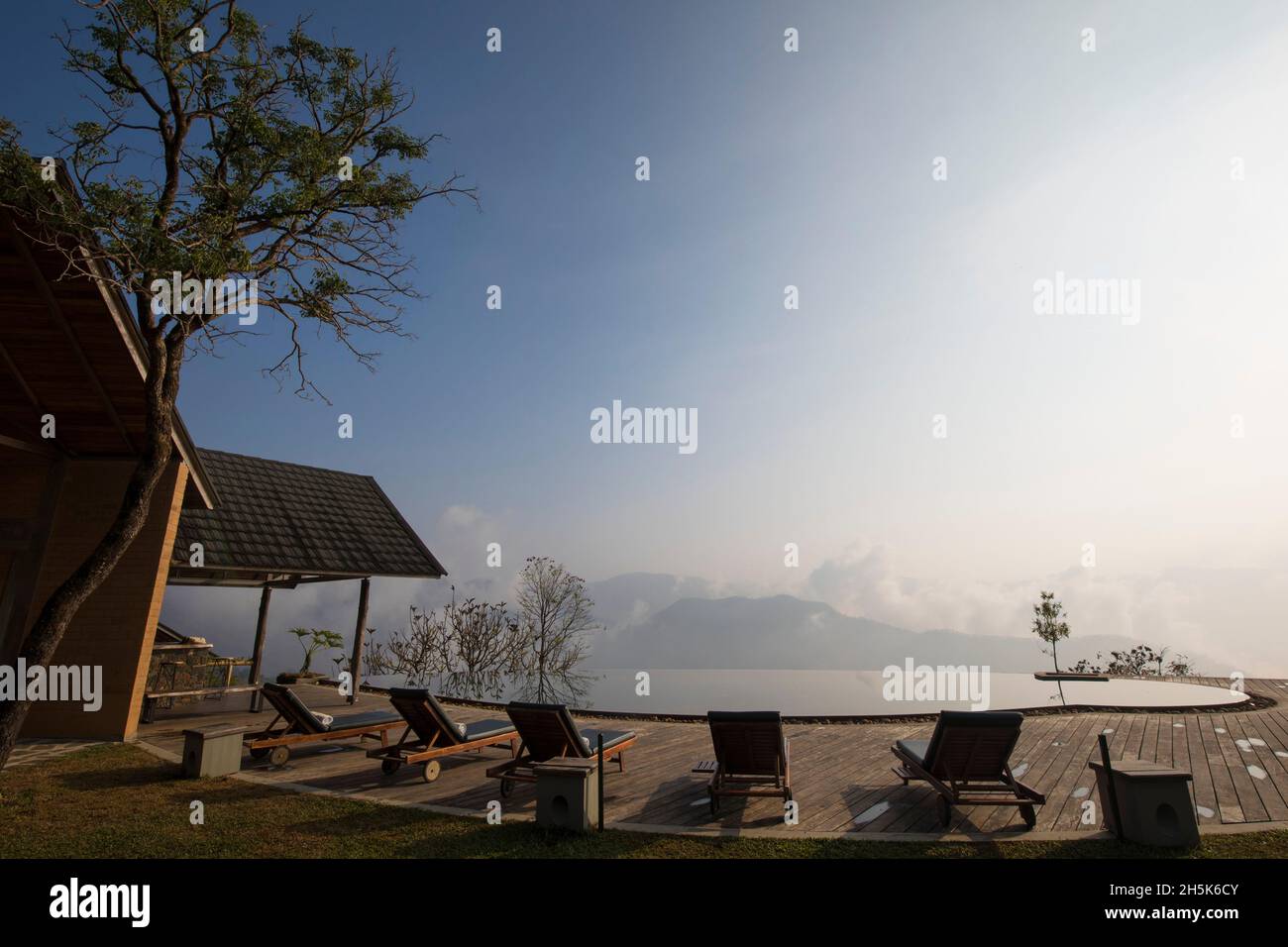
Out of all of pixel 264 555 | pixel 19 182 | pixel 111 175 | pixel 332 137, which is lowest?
pixel 264 555

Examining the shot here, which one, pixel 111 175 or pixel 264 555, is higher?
pixel 111 175

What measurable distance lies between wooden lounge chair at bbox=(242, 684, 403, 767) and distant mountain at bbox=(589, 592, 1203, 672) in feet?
20.6

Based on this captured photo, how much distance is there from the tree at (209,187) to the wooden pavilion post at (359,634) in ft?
17.8

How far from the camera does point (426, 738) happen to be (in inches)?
305

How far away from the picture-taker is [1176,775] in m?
4.77

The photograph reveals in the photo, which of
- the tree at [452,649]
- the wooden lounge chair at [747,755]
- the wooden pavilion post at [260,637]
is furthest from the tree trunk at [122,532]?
the tree at [452,649]

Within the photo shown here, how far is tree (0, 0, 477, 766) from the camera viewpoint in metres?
7.21

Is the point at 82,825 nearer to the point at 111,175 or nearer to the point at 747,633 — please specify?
the point at 111,175

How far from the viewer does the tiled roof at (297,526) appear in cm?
1230

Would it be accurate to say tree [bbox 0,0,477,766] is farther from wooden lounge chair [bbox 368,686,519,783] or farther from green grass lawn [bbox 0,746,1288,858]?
wooden lounge chair [bbox 368,686,519,783]

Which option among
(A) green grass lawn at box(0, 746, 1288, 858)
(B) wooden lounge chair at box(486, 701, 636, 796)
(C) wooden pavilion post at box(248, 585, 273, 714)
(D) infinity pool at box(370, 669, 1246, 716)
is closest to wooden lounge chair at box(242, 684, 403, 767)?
(A) green grass lawn at box(0, 746, 1288, 858)

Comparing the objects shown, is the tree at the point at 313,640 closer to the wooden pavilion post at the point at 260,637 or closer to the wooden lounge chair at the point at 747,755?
the wooden pavilion post at the point at 260,637
